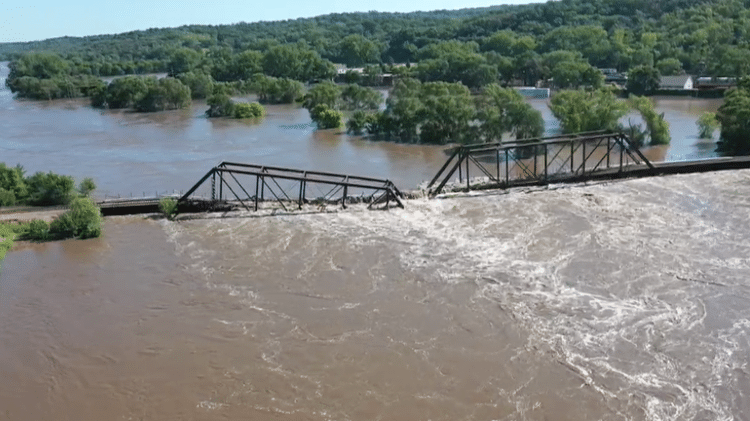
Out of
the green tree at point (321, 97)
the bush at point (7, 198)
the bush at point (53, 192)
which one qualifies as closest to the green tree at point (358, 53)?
the green tree at point (321, 97)

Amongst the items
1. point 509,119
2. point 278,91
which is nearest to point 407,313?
point 509,119

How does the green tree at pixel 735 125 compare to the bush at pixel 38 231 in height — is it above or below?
above

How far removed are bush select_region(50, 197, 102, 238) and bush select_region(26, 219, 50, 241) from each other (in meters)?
0.30

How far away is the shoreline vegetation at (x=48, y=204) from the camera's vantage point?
97.2 feet

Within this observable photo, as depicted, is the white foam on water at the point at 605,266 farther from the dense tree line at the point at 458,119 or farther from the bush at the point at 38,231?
the dense tree line at the point at 458,119

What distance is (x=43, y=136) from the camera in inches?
2443

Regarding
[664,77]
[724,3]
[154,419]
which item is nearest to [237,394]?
[154,419]

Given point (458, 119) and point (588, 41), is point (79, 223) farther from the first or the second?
point (588, 41)

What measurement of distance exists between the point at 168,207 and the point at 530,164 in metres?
21.7

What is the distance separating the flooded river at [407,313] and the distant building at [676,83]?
47105 millimetres

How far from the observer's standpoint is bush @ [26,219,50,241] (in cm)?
2953

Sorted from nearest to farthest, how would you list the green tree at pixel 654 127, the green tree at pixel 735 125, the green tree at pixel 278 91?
the green tree at pixel 735 125 → the green tree at pixel 654 127 → the green tree at pixel 278 91

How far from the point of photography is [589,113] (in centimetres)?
4647

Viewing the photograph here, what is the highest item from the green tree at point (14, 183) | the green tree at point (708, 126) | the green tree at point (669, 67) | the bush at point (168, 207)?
the green tree at point (669, 67)
